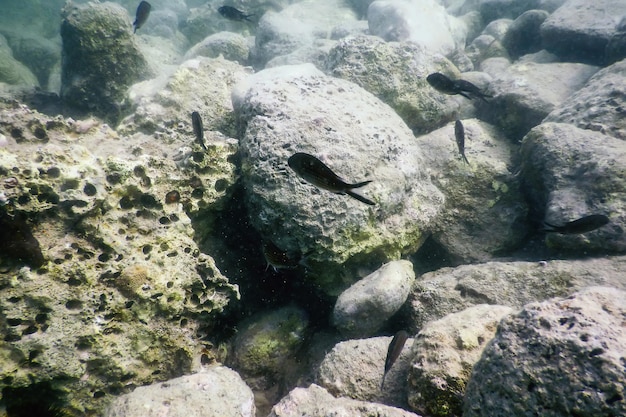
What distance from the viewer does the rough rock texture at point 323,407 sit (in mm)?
1997

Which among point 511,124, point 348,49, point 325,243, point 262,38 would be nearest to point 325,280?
point 325,243

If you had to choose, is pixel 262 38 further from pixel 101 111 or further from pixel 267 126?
pixel 267 126

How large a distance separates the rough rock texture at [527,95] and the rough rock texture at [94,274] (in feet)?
17.3

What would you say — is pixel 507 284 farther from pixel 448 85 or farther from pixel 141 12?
pixel 141 12

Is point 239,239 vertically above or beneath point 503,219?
beneath

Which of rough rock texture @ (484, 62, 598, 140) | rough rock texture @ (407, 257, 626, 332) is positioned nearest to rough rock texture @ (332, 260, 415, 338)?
rough rock texture @ (407, 257, 626, 332)

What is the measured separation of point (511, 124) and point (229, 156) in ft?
15.6

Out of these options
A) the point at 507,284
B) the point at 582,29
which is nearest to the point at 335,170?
the point at 507,284

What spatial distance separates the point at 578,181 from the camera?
12.0 ft

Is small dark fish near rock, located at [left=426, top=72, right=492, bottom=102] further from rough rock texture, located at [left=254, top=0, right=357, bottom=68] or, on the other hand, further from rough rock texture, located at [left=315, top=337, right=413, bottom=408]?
rough rock texture, located at [left=254, top=0, right=357, bottom=68]

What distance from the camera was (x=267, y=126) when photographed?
10.5 feet

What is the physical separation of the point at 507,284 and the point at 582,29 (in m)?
6.86

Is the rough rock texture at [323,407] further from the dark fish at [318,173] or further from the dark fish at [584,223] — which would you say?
the dark fish at [584,223]

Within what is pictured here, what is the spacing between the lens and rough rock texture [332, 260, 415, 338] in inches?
118
